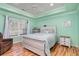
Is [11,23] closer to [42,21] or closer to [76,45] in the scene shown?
[42,21]

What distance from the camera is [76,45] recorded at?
52.2 inches

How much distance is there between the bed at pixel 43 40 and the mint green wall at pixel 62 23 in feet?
0.50

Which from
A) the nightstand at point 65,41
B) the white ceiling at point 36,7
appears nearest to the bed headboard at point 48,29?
the nightstand at point 65,41

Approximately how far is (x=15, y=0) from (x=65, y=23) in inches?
48.0

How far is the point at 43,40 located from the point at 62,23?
617 millimetres

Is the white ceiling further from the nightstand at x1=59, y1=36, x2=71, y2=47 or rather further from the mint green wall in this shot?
the nightstand at x1=59, y1=36, x2=71, y2=47

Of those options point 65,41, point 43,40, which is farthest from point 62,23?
point 43,40

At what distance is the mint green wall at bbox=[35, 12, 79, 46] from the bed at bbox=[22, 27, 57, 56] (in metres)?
0.15

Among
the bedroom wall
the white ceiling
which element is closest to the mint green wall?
the white ceiling

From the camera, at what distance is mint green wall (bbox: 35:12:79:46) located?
1.34 m

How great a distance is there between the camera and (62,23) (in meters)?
1.41

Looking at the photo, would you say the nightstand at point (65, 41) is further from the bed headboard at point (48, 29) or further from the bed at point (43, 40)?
the bed headboard at point (48, 29)

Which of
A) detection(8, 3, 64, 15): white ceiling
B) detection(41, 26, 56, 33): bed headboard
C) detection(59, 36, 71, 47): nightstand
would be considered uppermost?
detection(8, 3, 64, 15): white ceiling

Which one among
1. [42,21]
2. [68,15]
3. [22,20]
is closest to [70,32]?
[68,15]
